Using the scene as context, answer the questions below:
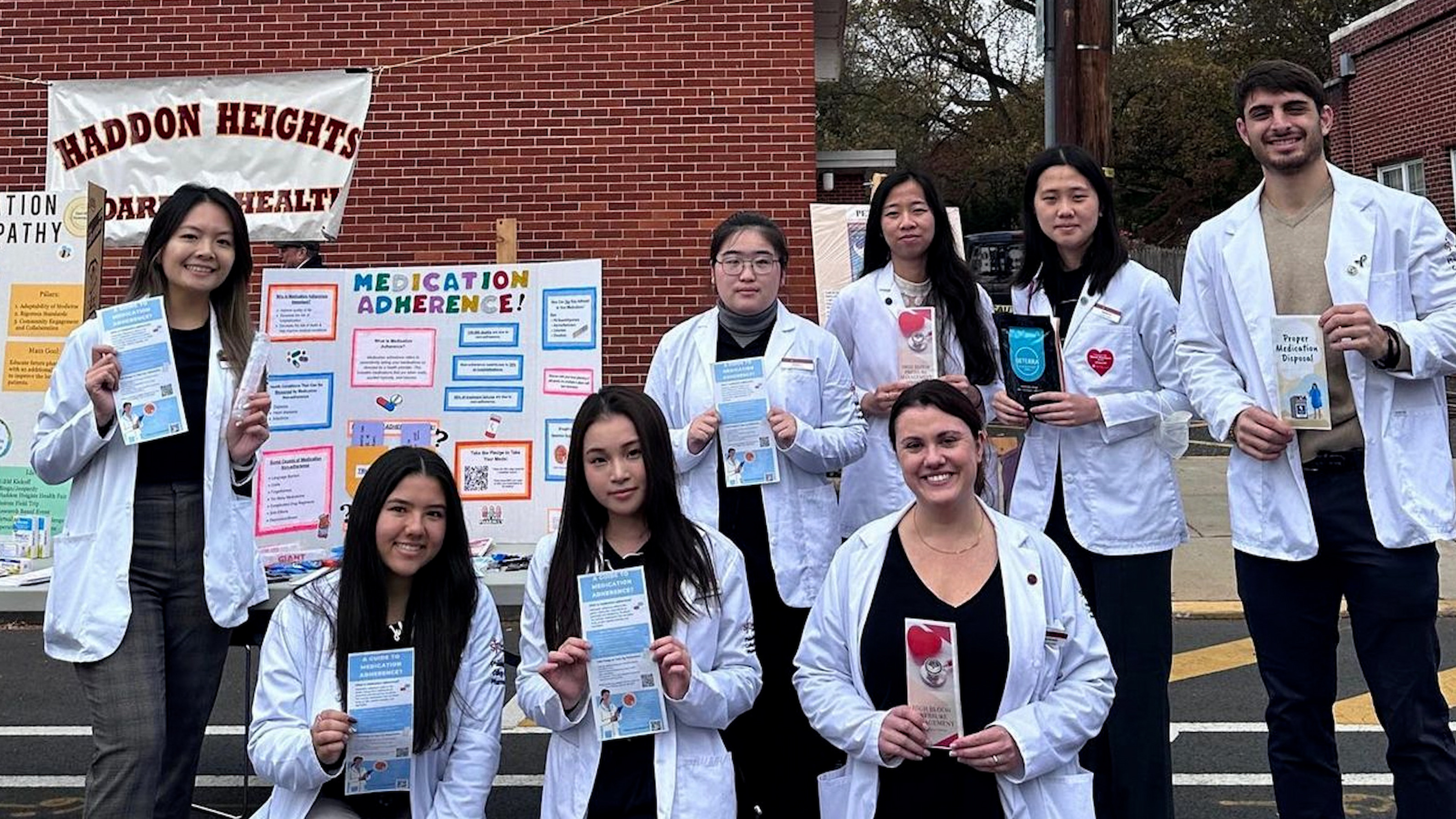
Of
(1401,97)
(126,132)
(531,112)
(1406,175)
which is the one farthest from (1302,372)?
(1406,175)

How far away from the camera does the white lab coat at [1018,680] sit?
269cm

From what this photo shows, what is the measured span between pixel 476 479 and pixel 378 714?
200cm

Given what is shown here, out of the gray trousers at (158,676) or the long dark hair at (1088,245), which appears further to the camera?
the long dark hair at (1088,245)

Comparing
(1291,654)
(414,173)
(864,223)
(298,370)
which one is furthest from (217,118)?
(1291,654)

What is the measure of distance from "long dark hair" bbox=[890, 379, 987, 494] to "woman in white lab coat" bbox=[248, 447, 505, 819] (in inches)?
46.0

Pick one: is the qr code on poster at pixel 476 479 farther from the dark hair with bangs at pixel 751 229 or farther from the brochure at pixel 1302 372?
the brochure at pixel 1302 372

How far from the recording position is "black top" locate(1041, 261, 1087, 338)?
12.0 ft

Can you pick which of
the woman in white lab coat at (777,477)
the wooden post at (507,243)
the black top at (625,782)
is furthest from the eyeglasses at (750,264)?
the wooden post at (507,243)

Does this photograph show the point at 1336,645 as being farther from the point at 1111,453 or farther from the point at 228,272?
the point at 228,272

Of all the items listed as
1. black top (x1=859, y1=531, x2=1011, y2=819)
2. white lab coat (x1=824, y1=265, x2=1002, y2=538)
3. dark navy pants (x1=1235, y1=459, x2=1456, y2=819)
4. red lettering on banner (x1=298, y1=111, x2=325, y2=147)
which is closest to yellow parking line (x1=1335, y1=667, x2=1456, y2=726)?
dark navy pants (x1=1235, y1=459, x2=1456, y2=819)

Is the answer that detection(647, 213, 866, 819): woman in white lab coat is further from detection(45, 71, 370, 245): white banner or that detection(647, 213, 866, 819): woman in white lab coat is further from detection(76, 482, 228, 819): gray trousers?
detection(45, 71, 370, 245): white banner

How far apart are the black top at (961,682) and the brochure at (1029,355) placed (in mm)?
→ 932

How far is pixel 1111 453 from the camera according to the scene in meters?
3.57

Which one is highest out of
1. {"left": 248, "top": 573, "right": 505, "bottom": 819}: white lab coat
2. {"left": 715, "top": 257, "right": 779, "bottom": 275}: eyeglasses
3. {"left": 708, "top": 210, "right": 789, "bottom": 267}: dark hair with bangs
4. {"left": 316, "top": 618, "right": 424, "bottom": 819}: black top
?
{"left": 708, "top": 210, "right": 789, "bottom": 267}: dark hair with bangs
